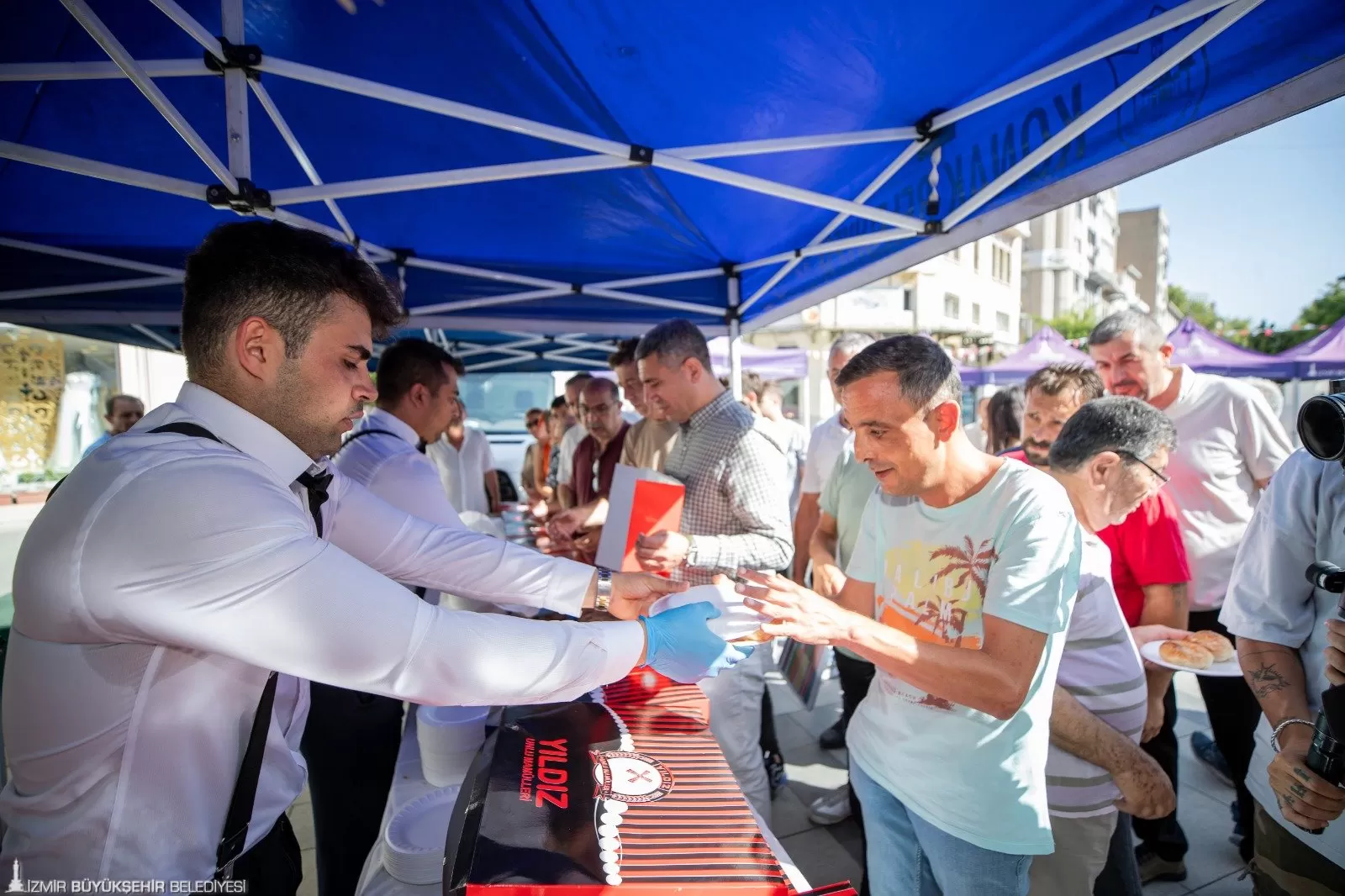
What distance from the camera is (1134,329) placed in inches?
121

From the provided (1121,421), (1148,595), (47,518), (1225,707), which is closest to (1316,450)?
(1121,421)

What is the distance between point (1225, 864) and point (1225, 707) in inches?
27.0

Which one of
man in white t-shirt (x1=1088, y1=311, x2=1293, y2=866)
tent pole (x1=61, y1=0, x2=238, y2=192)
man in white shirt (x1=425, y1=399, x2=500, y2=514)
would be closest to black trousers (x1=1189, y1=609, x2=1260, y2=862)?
man in white t-shirt (x1=1088, y1=311, x2=1293, y2=866)

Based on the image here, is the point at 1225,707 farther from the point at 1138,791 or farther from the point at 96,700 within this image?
the point at 96,700

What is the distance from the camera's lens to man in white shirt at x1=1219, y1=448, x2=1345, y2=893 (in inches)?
56.1

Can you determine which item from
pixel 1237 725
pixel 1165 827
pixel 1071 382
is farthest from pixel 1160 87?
pixel 1165 827

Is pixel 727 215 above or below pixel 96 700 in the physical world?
above

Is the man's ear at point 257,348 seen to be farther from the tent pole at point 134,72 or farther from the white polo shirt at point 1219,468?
the white polo shirt at point 1219,468

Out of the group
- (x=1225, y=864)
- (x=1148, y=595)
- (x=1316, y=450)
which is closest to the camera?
(x=1316, y=450)

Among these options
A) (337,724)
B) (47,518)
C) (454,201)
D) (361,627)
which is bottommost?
(337,724)

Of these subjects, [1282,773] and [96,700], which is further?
[1282,773]

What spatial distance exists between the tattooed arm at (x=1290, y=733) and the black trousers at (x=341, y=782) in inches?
101

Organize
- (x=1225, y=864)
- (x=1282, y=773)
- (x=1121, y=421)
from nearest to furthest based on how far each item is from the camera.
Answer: (x=1282, y=773)
(x=1121, y=421)
(x=1225, y=864)

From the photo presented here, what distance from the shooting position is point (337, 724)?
2.25m
